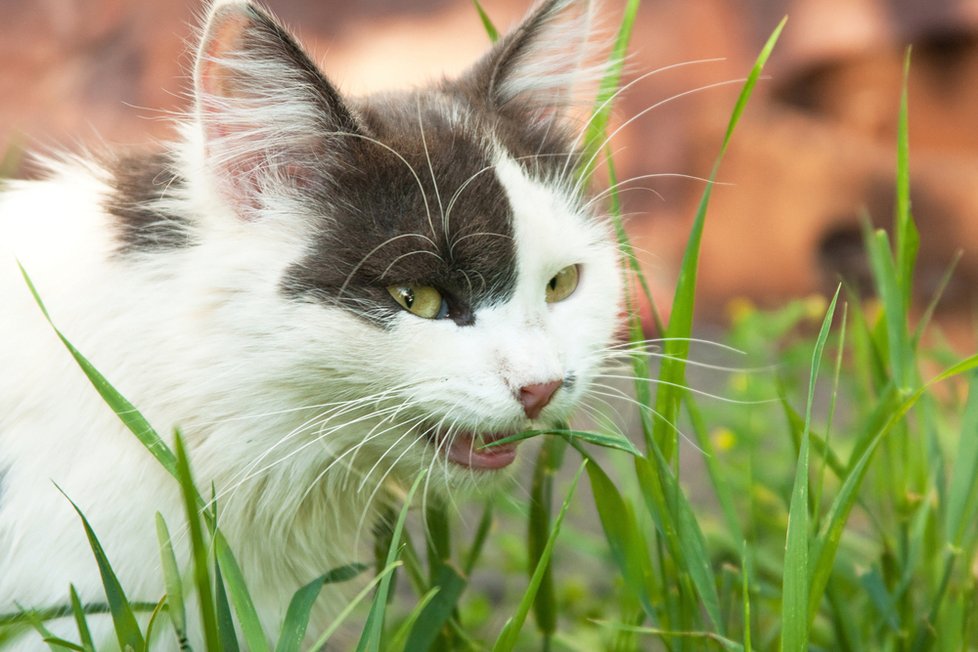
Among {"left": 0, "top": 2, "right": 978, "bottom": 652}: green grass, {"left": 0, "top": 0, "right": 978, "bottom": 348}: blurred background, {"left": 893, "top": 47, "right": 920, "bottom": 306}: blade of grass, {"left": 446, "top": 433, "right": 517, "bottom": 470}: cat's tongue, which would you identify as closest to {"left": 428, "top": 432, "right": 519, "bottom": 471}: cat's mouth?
{"left": 446, "top": 433, "right": 517, "bottom": 470}: cat's tongue

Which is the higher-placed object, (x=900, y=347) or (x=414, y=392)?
(x=414, y=392)

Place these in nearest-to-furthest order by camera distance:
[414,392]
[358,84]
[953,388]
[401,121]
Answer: [414,392] < [401,121] < [953,388] < [358,84]

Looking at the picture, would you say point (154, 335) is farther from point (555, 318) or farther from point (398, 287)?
point (555, 318)

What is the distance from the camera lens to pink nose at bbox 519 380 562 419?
135cm

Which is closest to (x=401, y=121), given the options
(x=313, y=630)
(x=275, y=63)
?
(x=275, y=63)

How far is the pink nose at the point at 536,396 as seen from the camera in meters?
1.35

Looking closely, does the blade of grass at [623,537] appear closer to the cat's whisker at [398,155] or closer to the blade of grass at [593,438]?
the blade of grass at [593,438]

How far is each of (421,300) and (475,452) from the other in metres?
0.24

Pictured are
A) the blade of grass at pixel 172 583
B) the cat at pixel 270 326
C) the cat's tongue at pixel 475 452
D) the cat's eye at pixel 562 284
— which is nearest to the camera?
the blade of grass at pixel 172 583

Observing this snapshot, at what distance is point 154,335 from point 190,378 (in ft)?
0.29

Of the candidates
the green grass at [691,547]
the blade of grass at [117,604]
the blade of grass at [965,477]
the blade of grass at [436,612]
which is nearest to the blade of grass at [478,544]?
the green grass at [691,547]

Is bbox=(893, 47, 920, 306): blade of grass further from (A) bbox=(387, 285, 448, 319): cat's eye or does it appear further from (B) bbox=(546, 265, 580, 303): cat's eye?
(A) bbox=(387, 285, 448, 319): cat's eye

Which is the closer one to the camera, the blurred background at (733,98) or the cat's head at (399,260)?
the cat's head at (399,260)

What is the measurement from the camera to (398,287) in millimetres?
1433
